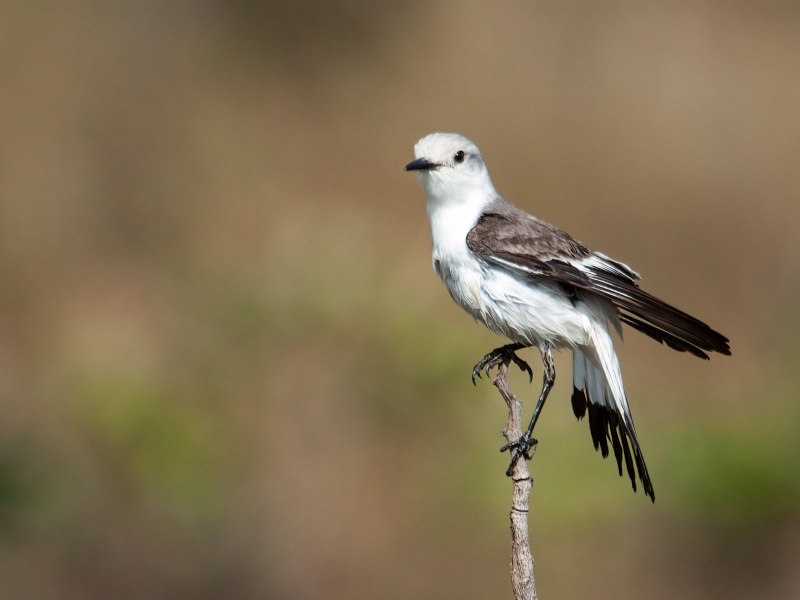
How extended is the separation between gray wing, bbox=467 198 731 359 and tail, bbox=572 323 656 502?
0.53 ft

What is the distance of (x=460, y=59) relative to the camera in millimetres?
6844

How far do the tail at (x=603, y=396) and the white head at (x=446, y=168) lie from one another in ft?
2.54

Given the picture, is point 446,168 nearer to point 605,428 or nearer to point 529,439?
point 529,439

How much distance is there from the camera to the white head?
327 centimetres

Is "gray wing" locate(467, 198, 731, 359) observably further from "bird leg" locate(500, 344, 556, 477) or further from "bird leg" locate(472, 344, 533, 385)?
"bird leg" locate(472, 344, 533, 385)

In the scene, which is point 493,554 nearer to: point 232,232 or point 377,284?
point 377,284

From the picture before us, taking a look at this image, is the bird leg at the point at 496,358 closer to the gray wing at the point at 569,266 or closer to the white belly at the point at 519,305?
the white belly at the point at 519,305

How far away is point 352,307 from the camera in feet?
17.6

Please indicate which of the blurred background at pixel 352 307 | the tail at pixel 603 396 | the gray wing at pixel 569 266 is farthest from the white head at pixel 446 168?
the blurred background at pixel 352 307

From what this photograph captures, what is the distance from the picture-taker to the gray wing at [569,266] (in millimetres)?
2763

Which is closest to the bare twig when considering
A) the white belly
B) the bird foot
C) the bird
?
the bird foot

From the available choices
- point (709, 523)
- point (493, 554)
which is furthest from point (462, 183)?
point (709, 523)

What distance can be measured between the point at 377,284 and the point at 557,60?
272 centimetres

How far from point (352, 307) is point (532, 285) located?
2.50 metres
